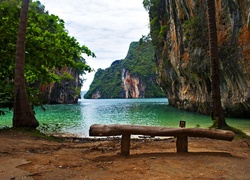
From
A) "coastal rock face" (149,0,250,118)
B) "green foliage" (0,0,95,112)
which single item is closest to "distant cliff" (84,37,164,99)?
"coastal rock face" (149,0,250,118)

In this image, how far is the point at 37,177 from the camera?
411 centimetres

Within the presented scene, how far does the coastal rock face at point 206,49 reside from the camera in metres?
18.9

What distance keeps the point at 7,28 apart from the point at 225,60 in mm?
16833

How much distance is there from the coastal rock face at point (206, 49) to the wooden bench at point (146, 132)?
5.94 m

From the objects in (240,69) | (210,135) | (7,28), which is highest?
(7,28)

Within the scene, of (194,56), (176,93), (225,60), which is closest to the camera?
(225,60)

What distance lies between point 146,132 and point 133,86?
477 feet

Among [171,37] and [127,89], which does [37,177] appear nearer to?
[171,37]

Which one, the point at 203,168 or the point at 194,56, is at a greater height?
the point at 194,56

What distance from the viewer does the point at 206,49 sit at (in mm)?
24078

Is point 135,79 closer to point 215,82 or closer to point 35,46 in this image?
point 35,46

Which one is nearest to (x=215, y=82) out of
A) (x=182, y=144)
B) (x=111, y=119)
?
(x=182, y=144)

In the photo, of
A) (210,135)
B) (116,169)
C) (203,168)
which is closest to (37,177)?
(116,169)

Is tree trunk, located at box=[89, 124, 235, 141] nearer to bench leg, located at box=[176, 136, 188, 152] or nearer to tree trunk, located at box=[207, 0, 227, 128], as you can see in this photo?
bench leg, located at box=[176, 136, 188, 152]
